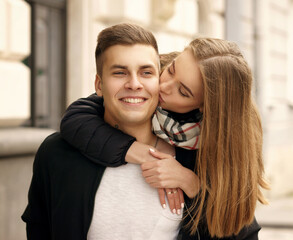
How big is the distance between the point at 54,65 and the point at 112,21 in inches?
30.8

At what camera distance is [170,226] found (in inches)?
83.0

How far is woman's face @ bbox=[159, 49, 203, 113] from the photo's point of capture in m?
2.11

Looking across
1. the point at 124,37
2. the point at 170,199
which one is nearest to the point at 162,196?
the point at 170,199

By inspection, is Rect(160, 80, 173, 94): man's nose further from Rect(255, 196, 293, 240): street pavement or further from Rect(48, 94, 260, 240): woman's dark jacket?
Rect(255, 196, 293, 240): street pavement

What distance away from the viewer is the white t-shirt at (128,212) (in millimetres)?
2074

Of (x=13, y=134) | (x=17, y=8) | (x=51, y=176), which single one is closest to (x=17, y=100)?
(x=13, y=134)

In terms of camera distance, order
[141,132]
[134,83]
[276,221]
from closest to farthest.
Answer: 1. [134,83]
2. [141,132]
3. [276,221]

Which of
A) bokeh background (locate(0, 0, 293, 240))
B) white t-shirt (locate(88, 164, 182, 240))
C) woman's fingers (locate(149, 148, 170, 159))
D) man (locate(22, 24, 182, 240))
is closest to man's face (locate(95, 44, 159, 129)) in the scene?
man (locate(22, 24, 182, 240))

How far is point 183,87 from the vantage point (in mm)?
2135

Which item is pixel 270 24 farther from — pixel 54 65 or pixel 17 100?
pixel 17 100

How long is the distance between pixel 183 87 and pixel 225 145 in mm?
286

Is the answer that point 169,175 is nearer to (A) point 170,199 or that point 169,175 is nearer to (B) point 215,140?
(A) point 170,199

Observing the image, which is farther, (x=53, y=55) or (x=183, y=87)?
(x=53, y=55)

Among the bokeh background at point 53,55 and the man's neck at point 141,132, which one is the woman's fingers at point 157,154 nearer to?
the man's neck at point 141,132
